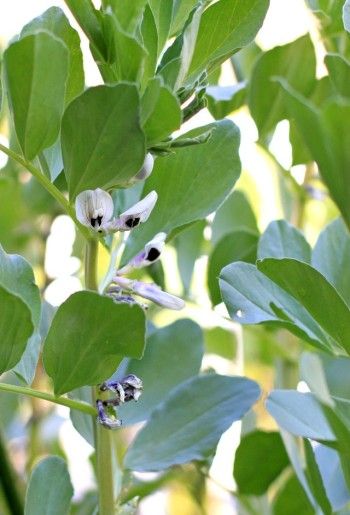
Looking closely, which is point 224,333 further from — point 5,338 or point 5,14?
point 5,14

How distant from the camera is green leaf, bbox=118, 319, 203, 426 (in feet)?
1.40

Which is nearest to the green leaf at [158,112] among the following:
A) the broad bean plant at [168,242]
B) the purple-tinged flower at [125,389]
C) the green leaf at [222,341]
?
the broad bean plant at [168,242]

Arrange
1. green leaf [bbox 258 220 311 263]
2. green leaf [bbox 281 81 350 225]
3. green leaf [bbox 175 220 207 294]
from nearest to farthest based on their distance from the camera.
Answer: green leaf [bbox 281 81 350 225] < green leaf [bbox 258 220 311 263] < green leaf [bbox 175 220 207 294]

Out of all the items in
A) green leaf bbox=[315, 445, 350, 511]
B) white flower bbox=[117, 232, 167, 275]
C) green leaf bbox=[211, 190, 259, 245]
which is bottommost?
green leaf bbox=[315, 445, 350, 511]

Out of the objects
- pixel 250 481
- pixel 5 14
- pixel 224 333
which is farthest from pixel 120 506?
pixel 5 14

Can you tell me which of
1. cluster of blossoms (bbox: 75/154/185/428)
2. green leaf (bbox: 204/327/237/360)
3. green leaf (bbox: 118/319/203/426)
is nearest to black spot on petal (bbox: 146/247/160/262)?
cluster of blossoms (bbox: 75/154/185/428)

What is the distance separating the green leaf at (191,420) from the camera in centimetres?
38

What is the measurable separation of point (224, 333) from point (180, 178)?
25 cm

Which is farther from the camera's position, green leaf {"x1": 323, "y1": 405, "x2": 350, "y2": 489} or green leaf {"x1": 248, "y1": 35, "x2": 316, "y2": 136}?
green leaf {"x1": 248, "y1": 35, "x2": 316, "y2": 136}

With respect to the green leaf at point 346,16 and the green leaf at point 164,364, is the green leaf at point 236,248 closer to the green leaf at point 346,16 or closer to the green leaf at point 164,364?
the green leaf at point 164,364

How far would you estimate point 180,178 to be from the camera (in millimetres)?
350

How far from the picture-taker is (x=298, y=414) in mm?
352

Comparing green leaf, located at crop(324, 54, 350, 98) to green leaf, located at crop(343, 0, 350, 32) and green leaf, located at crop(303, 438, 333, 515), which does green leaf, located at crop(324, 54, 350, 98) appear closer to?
green leaf, located at crop(343, 0, 350, 32)

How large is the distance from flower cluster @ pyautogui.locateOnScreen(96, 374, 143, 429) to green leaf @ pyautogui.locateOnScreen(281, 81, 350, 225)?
113 mm
